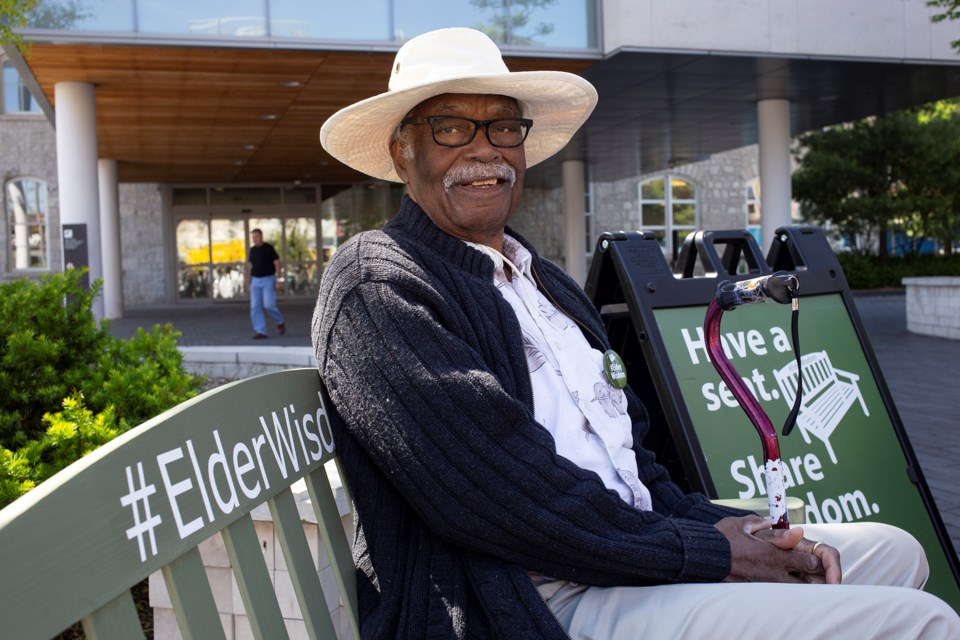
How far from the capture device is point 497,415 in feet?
5.82

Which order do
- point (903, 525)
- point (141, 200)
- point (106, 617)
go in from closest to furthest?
point (106, 617), point (903, 525), point (141, 200)

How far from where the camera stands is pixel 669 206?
3341 cm

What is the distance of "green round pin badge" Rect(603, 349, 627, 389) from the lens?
7.20ft

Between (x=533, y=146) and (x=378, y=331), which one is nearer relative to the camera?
(x=378, y=331)

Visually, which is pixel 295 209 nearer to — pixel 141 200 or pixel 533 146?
pixel 141 200

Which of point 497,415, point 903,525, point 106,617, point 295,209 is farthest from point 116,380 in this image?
point 295,209

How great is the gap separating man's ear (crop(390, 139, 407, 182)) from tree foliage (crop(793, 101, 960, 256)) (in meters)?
26.3

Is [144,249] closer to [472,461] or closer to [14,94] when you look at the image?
[14,94]

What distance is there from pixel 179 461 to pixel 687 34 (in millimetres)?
12596

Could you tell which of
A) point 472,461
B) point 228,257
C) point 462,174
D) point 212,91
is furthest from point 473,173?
point 228,257

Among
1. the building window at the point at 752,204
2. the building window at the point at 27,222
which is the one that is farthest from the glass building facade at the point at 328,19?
the building window at the point at 752,204

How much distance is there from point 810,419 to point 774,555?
1329mm

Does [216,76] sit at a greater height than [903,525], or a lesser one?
greater

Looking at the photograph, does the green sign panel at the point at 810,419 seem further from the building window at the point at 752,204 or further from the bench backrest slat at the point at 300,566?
the building window at the point at 752,204
